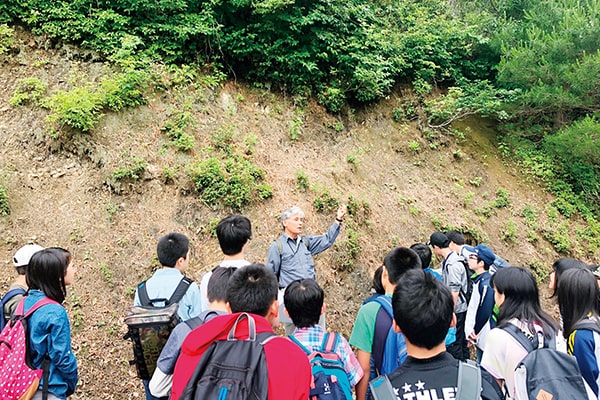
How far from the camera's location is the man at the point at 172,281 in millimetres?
3545

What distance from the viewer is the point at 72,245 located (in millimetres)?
6449

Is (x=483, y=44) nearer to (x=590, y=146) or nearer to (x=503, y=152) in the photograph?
(x=503, y=152)

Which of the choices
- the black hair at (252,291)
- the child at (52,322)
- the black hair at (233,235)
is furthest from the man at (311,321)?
the child at (52,322)

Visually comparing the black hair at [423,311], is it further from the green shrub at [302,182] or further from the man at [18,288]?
the green shrub at [302,182]

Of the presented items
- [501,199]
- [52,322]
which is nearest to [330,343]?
[52,322]

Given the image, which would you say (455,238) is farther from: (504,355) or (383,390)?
(383,390)

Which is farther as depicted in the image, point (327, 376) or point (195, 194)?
point (195, 194)

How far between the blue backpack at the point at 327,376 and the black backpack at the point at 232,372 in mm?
667

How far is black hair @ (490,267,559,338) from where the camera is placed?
10.0ft

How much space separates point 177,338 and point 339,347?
1.15 metres

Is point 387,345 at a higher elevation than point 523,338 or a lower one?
lower

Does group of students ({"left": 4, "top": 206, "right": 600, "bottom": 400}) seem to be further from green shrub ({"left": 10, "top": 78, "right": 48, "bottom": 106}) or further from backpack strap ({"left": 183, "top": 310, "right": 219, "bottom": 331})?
green shrub ({"left": 10, "top": 78, "right": 48, "bottom": 106})

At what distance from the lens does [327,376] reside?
259cm

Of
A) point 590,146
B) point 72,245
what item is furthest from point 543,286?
point 72,245
